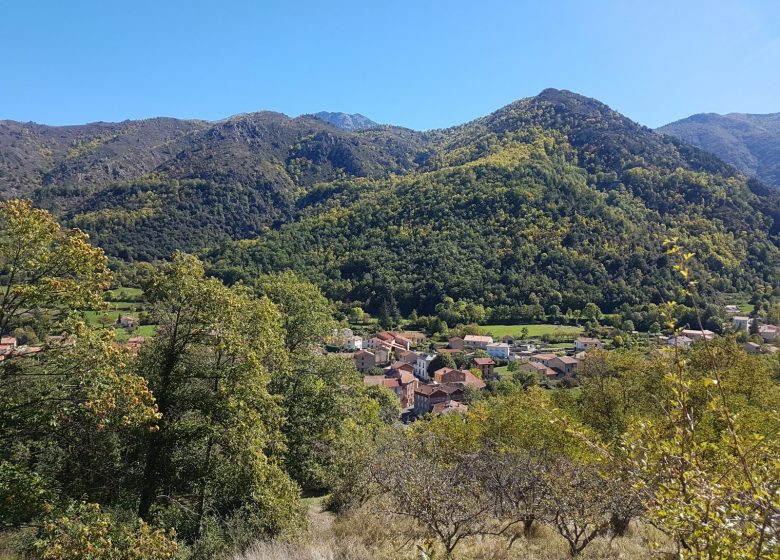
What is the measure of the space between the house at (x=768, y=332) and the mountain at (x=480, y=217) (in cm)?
1430

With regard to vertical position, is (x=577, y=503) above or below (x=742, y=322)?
above

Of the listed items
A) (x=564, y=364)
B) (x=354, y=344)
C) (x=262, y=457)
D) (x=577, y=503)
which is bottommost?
(x=564, y=364)

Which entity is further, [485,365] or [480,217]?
[480,217]

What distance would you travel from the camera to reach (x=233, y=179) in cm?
16075

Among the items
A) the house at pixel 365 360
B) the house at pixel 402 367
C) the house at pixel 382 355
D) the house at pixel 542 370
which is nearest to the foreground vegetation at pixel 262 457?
the house at pixel 542 370

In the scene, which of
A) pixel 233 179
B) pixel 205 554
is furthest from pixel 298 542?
pixel 233 179

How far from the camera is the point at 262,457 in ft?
28.9

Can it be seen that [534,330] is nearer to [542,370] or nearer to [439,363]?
[542,370]

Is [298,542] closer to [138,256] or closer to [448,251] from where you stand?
[448,251]

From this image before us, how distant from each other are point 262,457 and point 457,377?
152ft

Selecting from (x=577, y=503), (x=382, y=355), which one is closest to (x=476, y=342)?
(x=382, y=355)

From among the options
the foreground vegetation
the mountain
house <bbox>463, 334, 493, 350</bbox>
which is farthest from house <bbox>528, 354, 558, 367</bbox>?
the foreground vegetation

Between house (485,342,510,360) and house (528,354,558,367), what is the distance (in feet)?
15.9

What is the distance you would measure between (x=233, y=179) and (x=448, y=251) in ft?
314
